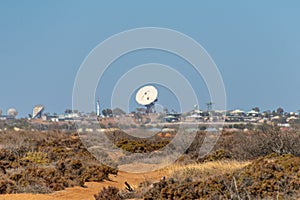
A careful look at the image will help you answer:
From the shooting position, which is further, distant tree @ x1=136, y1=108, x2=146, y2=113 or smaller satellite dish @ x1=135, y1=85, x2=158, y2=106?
distant tree @ x1=136, y1=108, x2=146, y2=113

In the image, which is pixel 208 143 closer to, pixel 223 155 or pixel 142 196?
pixel 223 155

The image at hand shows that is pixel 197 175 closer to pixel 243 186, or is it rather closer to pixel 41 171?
pixel 243 186

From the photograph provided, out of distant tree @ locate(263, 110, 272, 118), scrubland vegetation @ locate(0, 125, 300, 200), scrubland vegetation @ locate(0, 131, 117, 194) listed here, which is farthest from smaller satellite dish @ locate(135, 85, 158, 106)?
distant tree @ locate(263, 110, 272, 118)

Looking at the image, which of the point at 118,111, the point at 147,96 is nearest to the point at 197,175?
the point at 118,111

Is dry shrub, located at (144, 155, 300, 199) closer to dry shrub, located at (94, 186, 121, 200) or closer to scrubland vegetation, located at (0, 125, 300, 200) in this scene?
scrubland vegetation, located at (0, 125, 300, 200)

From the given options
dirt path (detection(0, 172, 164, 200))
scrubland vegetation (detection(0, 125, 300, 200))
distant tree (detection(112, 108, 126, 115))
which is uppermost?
distant tree (detection(112, 108, 126, 115))

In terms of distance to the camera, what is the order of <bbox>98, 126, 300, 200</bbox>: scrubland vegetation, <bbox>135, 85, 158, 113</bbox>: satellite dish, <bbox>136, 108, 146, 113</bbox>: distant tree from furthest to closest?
<bbox>136, 108, 146, 113</bbox>: distant tree, <bbox>135, 85, 158, 113</bbox>: satellite dish, <bbox>98, 126, 300, 200</bbox>: scrubland vegetation

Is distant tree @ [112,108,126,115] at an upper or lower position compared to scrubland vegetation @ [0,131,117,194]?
upper

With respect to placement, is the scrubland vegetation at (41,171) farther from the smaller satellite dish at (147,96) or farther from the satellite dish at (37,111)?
the satellite dish at (37,111)
